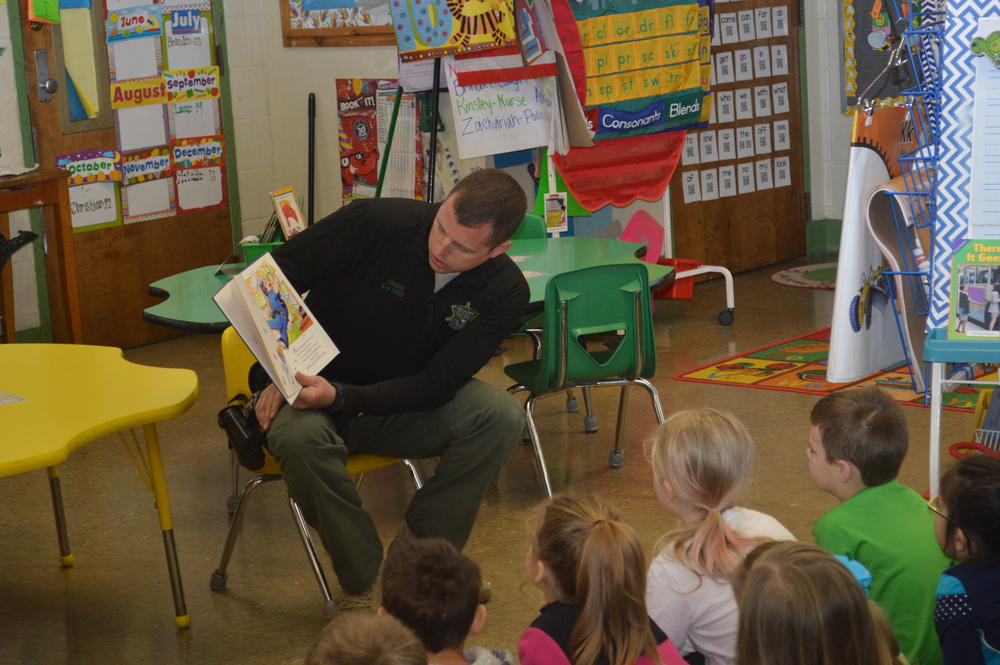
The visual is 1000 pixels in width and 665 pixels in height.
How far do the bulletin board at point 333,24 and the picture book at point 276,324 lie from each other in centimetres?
347

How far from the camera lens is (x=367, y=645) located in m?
1.53

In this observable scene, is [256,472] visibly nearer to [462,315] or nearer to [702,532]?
[462,315]

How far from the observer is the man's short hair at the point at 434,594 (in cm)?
196

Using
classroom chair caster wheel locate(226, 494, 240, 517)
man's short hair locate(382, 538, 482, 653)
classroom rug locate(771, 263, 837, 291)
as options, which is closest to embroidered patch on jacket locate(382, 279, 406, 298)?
classroom chair caster wheel locate(226, 494, 240, 517)

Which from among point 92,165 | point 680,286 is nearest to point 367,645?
point 680,286

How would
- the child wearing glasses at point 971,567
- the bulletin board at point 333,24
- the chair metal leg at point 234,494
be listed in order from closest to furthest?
the child wearing glasses at point 971,567
the chair metal leg at point 234,494
the bulletin board at point 333,24

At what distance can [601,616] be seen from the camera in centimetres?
190

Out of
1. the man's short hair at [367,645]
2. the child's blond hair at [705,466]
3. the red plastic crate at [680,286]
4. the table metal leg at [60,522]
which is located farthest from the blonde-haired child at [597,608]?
the red plastic crate at [680,286]

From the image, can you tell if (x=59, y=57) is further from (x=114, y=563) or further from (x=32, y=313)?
(x=114, y=563)

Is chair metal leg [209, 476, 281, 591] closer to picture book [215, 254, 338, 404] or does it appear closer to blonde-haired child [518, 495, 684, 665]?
picture book [215, 254, 338, 404]

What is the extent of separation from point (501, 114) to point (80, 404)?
3021 millimetres

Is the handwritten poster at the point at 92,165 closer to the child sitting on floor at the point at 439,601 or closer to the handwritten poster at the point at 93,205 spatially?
the handwritten poster at the point at 93,205

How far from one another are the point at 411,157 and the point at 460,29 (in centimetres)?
101

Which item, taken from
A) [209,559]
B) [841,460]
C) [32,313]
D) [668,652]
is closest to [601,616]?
[668,652]
